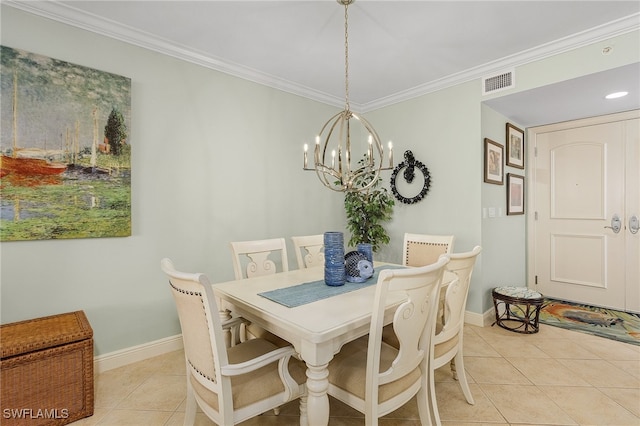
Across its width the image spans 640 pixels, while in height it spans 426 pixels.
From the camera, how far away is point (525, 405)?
1880 millimetres

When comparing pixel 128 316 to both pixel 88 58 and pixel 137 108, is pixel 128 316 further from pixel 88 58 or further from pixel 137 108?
pixel 88 58

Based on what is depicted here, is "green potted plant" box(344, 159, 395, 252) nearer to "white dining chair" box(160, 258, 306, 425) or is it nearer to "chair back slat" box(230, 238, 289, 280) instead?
"chair back slat" box(230, 238, 289, 280)

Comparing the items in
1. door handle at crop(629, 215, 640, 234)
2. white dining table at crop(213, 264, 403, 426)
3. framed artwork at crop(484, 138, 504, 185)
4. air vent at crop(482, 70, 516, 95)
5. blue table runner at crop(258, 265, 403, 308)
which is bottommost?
white dining table at crop(213, 264, 403, 426)

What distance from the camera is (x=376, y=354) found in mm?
1257

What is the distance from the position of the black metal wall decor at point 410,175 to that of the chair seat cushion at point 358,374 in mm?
2279

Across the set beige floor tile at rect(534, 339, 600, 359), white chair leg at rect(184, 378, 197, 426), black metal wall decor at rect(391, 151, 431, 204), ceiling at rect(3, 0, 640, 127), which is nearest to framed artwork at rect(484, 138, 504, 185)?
ceiling at rect(3, 0, 640, 127)

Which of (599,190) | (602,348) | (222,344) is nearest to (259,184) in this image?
(222,344)

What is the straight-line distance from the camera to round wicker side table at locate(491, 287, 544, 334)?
2919mm

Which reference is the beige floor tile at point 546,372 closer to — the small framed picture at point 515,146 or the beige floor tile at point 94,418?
the small framed picture at point 515,146

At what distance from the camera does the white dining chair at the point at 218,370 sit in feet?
3.90

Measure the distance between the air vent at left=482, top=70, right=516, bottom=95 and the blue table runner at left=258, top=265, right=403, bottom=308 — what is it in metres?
2.32

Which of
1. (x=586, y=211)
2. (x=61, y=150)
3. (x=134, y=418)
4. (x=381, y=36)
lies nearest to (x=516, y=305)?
(x=586, y=211)

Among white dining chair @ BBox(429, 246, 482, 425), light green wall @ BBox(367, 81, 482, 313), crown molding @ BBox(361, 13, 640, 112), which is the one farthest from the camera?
light green wall @ BBox(367, 81, 482, 313)

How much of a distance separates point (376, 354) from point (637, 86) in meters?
3.38
